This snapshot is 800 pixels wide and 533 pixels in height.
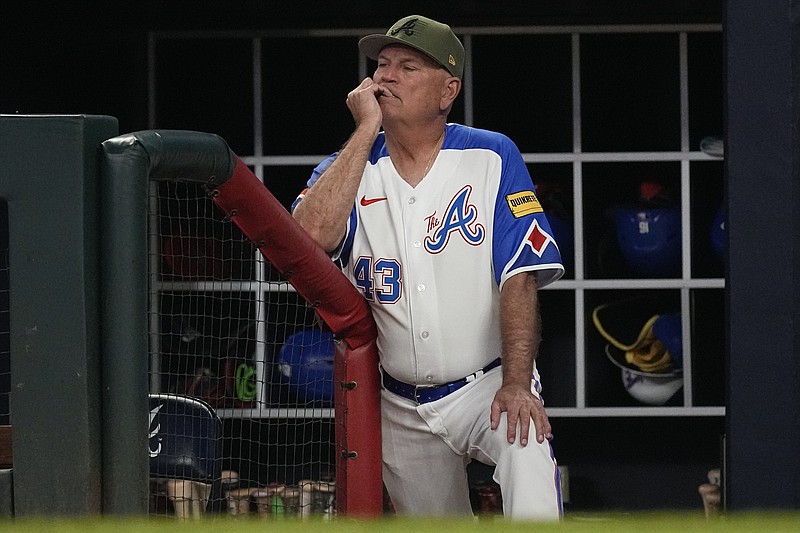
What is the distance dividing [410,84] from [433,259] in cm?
45

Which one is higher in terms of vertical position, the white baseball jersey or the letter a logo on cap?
the letter a logo on cap

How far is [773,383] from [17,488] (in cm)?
157

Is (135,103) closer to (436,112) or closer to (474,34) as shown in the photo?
(474,34)

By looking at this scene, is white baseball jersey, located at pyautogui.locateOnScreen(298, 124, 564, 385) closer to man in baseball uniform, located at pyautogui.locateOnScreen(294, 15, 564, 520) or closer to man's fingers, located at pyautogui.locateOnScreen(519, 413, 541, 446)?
man in baseball uniform, located at pyautogui.locateOnScreen(294, 15, 564, 520)

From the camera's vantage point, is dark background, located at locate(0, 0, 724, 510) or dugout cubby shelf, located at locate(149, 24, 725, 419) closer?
dark background, located at locate(0, 0, 724, 510)

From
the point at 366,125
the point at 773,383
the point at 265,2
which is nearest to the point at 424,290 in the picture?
the point at 366,125

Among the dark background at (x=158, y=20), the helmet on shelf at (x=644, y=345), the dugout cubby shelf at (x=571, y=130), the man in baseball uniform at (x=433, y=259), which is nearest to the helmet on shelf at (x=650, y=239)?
the dugout cubby shelf at (x=571, y=130)

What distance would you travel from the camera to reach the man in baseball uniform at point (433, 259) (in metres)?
2.81

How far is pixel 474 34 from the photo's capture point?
5.32 m

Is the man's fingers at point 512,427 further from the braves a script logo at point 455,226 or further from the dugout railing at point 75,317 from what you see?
the dugout railing at point 75,317

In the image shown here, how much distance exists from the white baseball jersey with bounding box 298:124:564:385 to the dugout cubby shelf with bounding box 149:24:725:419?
7.94 ft

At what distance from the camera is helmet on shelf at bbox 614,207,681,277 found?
17.4 ft

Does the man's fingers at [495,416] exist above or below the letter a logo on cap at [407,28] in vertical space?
below

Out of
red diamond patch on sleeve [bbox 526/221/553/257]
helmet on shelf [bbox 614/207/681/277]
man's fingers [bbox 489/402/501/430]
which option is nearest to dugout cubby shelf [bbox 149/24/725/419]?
helmet on shelf [bbox 614/207/681/277]
